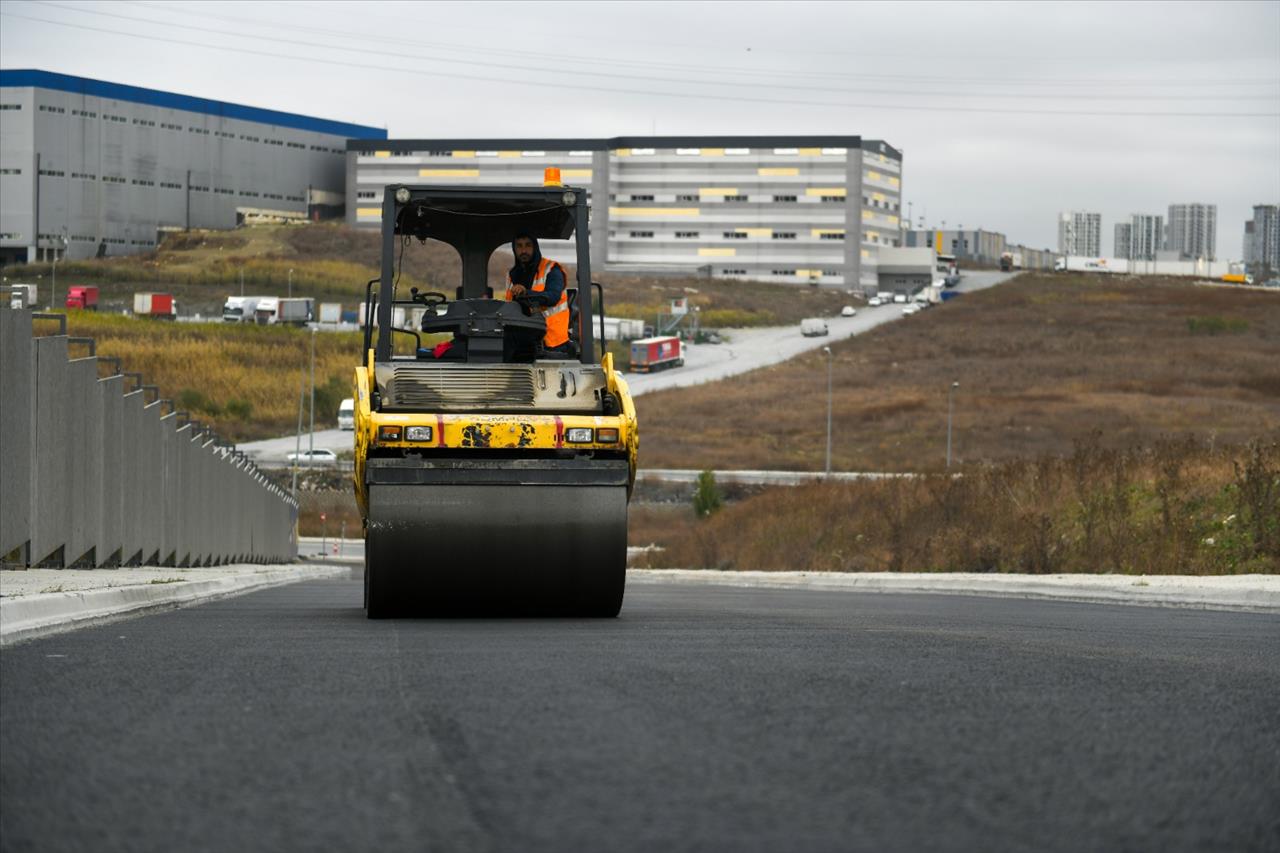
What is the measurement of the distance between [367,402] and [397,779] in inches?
317

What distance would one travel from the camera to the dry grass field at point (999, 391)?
81875 millimetres

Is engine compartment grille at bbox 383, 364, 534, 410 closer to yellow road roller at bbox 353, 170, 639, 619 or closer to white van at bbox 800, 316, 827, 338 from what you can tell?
yellow road roller at bbox 353, 170, 639, 619

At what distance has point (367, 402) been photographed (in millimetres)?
13477

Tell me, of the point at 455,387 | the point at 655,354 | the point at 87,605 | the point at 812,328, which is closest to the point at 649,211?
the point at 812,328

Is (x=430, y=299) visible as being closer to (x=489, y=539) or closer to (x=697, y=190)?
(x=489, y=539)

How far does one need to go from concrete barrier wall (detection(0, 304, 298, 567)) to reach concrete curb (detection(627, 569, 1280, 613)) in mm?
10253

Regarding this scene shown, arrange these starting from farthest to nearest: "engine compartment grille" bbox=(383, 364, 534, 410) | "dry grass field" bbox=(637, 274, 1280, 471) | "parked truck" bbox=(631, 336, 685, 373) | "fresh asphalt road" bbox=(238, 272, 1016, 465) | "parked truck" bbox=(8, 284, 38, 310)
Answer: "parked truck" bbox=(631, 336, 685, 373) → "fresh asphalt road" bbox=(238, 272, 1016, 465) → "dry grass field" bbox=(637, 274, 1280, 471) → "parked truck" bbox=(8, 284, 38, 310) → "engine compartment grille" bbox=(383, 364, 534, 410)

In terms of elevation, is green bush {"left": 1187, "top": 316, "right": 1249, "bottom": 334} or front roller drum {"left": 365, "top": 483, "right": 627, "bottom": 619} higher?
green bush {"left": 1187, "top": 316, "right": 1249, "bottom": 334}

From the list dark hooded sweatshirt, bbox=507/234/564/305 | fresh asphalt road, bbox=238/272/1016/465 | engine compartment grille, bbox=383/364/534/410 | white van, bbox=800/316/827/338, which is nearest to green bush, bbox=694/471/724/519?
fresh asphalt road, bbox=238/272/1016/465

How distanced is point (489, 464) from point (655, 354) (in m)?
103

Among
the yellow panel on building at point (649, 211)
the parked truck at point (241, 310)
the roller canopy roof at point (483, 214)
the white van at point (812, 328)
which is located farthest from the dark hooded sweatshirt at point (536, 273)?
the yellow panel on building at point (649, 211)

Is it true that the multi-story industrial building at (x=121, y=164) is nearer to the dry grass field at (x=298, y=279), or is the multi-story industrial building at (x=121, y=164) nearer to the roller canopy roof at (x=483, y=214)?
the dry grass field at (x=298, y=279)

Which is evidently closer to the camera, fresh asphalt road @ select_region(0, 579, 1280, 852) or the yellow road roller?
fresh asphalt road @ select_region(0, 579, 1280, 852)

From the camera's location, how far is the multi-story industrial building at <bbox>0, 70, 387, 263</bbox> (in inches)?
5674
